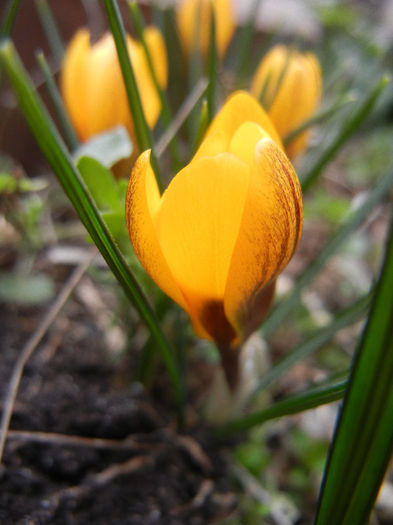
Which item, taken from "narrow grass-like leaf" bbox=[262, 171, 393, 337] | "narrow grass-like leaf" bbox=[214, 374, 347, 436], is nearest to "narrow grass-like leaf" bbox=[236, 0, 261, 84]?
"narrow grass-like leaf" bbox=[262, 171, 393, 337]

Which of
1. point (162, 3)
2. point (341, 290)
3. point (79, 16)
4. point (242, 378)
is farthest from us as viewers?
point (79, 16)

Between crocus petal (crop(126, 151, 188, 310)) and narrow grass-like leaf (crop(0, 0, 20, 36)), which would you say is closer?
crocus petal (crop(126, 151, 188, 310))

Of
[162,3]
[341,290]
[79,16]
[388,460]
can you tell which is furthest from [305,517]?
[79,16]

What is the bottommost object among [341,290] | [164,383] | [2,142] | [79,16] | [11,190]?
[341,290]

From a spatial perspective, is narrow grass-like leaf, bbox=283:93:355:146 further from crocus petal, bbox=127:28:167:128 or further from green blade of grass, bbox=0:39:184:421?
green blade of grass, bbox=0:39:184:421

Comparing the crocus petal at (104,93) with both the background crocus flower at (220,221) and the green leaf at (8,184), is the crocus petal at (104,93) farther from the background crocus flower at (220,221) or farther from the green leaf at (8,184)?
the background crocus flower at (220,221)

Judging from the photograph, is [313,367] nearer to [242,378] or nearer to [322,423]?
[322,423]

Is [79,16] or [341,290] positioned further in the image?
[79,16]

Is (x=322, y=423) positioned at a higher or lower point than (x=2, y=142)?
lower
